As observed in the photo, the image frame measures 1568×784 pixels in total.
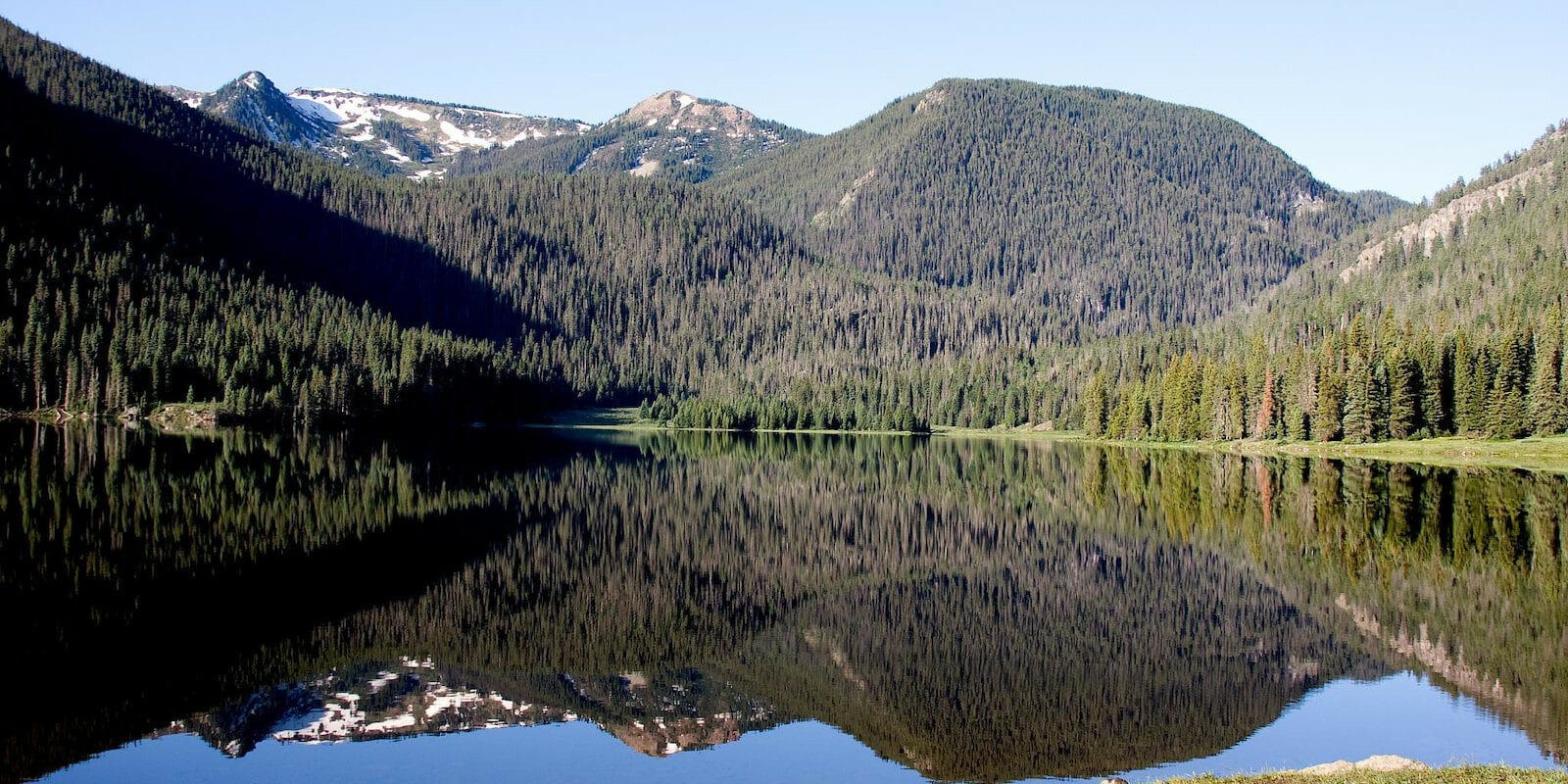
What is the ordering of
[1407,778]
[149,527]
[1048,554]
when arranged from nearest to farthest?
1. [1407,778]
2. [149,527]
3. [1048,554]

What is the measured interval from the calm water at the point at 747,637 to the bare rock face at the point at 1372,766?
323 cm

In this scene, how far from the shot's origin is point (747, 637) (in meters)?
34.2

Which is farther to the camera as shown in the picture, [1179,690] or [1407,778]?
[1179,690]

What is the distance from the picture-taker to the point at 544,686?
2862 cm

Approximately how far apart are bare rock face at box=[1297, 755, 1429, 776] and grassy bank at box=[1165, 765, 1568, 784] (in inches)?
16.9

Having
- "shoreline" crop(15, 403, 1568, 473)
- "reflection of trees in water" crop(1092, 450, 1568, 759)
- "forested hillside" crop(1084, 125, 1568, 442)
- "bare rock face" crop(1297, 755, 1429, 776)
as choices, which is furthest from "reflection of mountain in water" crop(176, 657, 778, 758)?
"forested hillside" crop(1084, 125, 1568, 442)

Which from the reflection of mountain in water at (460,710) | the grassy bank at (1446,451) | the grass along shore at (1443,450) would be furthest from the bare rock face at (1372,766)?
the grassy bank at (1446,451)

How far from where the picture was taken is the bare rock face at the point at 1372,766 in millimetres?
19247

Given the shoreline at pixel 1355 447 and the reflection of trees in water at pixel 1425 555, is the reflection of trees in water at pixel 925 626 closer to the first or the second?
the reflection of trees in water at pixel 1425 555

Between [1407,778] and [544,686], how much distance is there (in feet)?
62.4

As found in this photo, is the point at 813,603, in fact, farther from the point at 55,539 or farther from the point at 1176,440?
the point at 1176,440

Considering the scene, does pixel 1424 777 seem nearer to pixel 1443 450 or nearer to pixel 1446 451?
pixel 1446 451

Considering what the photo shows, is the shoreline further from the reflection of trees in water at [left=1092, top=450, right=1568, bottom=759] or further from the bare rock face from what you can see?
the bare rock face

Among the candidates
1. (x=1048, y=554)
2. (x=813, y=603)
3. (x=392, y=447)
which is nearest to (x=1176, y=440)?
(x=392, y=447)
